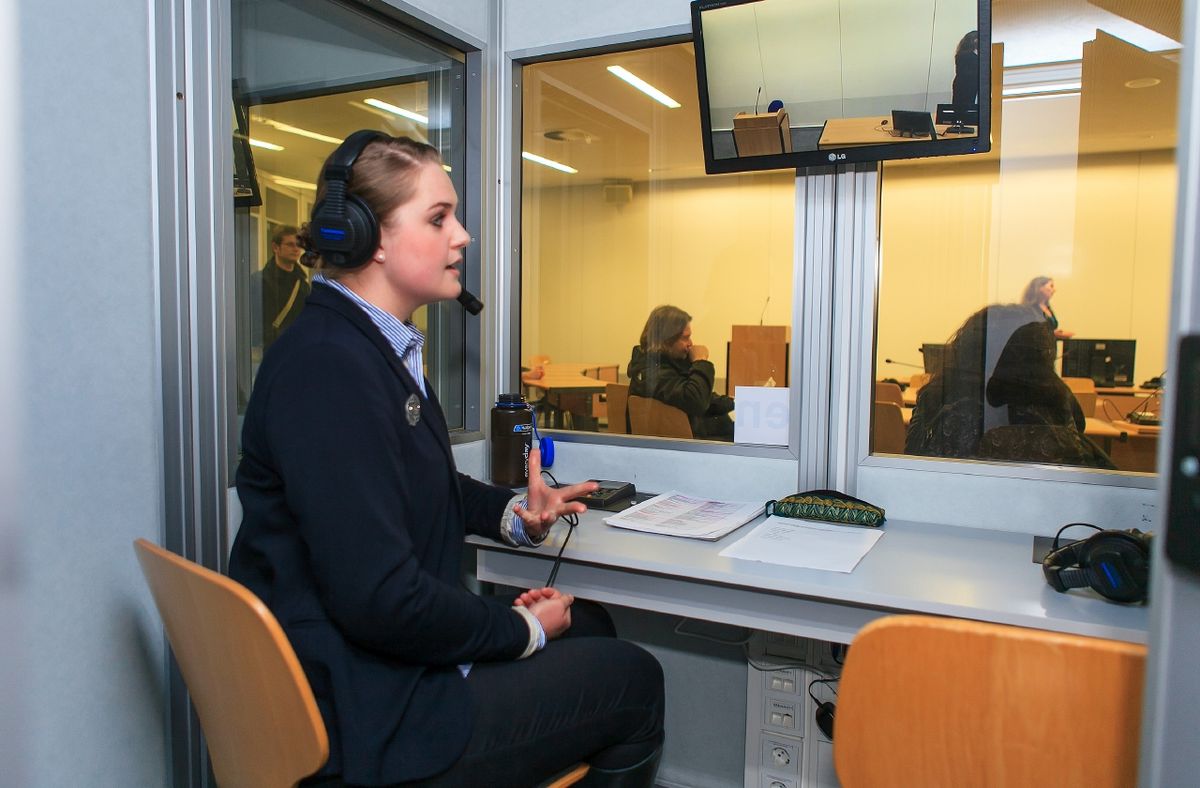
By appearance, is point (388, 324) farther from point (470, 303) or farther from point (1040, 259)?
point (1040, 259)

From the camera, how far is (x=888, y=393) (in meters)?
1.90

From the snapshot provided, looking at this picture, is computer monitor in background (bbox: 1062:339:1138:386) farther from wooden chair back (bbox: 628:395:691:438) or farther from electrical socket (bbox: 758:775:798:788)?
electrical socket (bbox: 758:775:798:788)

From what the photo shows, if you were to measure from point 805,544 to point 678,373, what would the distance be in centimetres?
78

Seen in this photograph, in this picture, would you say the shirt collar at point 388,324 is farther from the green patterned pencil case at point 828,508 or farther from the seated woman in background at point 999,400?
the seated woman in background at point 999,400

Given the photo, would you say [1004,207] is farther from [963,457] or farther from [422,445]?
[422,445]

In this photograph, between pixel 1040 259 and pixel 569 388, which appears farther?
pixel 569 388

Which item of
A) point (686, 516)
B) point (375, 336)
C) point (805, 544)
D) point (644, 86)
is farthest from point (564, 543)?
point (644, 86)

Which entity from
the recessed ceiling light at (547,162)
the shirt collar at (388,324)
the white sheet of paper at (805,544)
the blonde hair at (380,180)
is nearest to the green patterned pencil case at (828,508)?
the white sheet of paper at (805,544)

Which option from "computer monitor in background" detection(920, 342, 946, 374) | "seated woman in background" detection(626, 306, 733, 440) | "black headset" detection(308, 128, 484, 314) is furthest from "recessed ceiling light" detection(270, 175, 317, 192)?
"computer monitor in background" detection(920, 342, 946, 374)

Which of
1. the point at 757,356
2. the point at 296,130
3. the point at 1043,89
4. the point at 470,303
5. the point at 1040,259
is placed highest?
the point at 1043,89

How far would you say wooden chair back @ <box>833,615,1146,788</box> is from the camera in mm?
718

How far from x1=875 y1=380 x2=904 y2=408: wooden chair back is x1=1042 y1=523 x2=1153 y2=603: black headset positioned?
0.64 meters

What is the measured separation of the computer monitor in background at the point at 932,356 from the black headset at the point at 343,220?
4.26ft

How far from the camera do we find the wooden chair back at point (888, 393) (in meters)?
1.88
